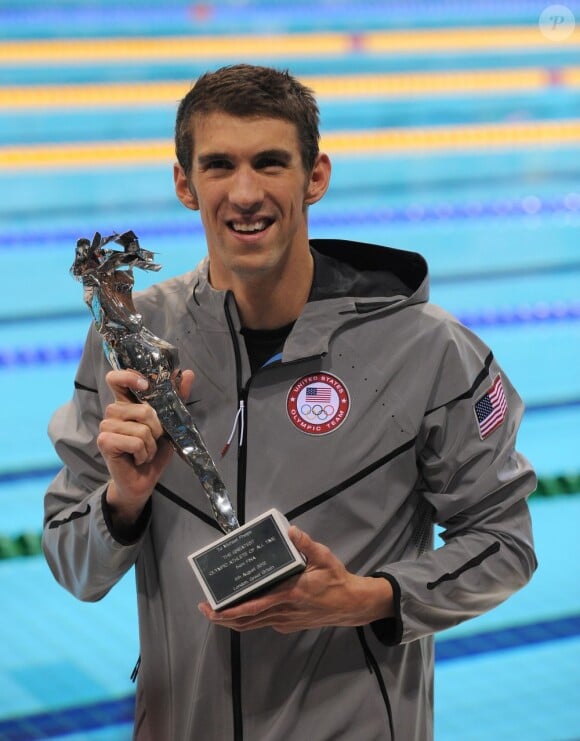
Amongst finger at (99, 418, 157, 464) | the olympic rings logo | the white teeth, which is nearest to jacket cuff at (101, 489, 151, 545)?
finger at (99, 418, 157, 464)

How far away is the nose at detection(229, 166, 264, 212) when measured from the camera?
1.26 m

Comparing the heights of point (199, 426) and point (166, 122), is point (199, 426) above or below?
below

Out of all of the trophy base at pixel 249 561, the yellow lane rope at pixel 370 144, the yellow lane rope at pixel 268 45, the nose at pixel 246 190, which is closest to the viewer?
the trophy base at pixel 249 561

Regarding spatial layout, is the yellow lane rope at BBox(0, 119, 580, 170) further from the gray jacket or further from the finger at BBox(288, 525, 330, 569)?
the finger at BBox(288, 525, 330, 569)

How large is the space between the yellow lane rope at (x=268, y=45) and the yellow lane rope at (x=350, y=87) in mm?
200

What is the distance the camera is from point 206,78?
135 centimetres

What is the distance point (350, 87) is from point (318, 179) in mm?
4899

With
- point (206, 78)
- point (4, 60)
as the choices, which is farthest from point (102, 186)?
point (206, 78)

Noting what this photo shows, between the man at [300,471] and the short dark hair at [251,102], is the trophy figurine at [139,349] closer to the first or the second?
the man at [300,471]

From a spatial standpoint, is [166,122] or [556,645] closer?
[556,645]

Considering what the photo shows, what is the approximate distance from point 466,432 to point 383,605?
215 mm

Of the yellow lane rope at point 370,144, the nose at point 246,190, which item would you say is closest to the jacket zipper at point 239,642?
the nose at point 246,190

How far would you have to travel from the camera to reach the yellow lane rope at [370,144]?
532cm

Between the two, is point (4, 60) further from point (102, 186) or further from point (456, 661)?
point (456, 661)
